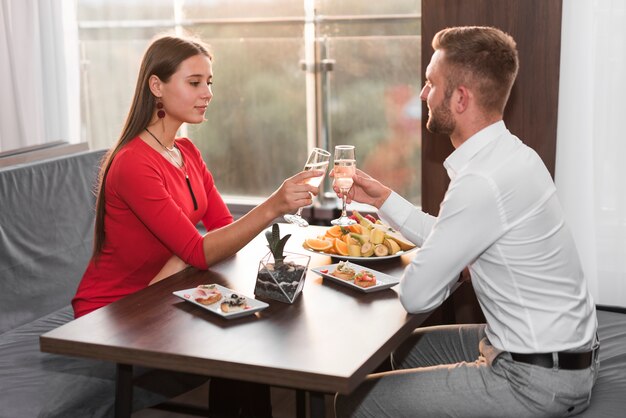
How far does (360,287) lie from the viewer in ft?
7.57

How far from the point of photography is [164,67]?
2814mm

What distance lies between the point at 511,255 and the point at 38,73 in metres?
3.38

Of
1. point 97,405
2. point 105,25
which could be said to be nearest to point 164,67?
point 97,405

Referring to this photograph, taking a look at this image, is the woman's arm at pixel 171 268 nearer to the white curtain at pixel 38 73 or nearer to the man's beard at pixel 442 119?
the man's beard at pixel 442 119

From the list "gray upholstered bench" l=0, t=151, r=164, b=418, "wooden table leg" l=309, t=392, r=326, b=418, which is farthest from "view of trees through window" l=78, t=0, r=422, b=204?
"wooden table leg" l=309, t=392, r=326, b=418

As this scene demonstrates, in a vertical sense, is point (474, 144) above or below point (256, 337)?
above

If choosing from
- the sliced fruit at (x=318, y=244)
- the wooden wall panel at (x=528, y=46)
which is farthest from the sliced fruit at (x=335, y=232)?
the wooden wall panel at (x=528, y=46)

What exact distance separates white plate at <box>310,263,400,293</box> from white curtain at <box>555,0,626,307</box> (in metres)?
1.44

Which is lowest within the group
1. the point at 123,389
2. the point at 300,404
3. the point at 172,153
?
the point at 300,404

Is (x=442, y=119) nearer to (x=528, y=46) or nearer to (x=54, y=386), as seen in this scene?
(x=528, y=46)

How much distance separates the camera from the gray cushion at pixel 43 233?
315 centimetres

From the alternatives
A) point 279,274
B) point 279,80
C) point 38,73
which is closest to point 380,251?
point 279,274

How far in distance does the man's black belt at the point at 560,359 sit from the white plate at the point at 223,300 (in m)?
0.63

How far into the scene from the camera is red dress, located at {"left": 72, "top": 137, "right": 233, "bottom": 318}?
101 inches
